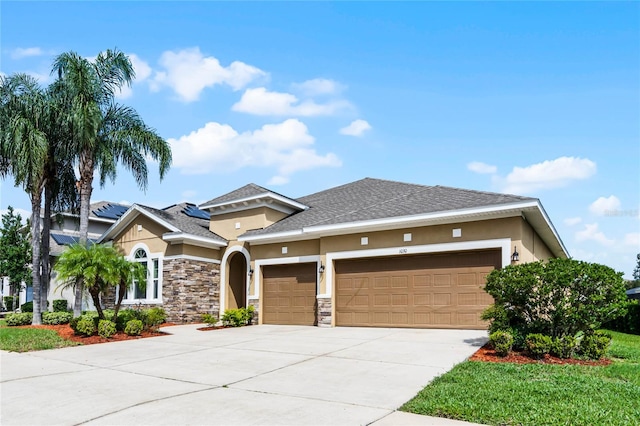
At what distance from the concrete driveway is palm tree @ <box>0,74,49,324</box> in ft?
24.0

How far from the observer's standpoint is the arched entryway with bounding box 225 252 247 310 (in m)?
20.5

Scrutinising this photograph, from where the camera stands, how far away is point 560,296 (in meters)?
9.74

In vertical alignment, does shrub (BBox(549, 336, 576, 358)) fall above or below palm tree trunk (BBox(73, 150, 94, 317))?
below

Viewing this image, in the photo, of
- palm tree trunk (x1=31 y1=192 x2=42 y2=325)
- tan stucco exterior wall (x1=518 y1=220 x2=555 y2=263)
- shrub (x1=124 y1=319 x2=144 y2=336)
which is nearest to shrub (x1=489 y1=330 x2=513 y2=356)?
tan stucco exterior wall (x1=518 y1=220 x2=555 y2=263)

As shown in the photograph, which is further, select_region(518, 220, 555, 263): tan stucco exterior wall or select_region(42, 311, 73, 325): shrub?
select_region(42, 311, 73, 325): shrub

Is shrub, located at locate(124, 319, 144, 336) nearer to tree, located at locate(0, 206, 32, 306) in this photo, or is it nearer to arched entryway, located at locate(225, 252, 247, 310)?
arched entryway, located at locate(225, 252, 247, 310)

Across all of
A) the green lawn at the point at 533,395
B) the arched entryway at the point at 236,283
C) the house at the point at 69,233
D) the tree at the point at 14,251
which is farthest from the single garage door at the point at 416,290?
the tree at the point at 14,251

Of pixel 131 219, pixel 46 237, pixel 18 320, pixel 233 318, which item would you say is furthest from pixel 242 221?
pixel 18 320

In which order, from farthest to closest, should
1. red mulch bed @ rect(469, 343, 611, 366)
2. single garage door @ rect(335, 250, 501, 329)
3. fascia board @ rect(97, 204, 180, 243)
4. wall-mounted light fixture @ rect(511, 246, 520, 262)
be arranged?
fascia board @ rect(97, 204, 180, 243) → single garage door @ rect(335, 250, 501, 329) → wall-mounted light fixture @ rect(511, 246, 520, 262) → red mulch bed @ rect(469, 343, 611, 366)

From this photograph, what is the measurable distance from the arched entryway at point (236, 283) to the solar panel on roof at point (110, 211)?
13.6 metres

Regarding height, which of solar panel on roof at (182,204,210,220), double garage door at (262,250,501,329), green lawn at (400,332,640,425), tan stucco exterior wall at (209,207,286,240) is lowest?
green lawn at (400,332,640,425)

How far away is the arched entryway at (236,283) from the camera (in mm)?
20484

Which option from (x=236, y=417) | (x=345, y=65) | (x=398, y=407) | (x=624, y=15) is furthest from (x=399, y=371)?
(x=624, y=15)

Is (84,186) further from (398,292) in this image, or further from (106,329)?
(398,292)
